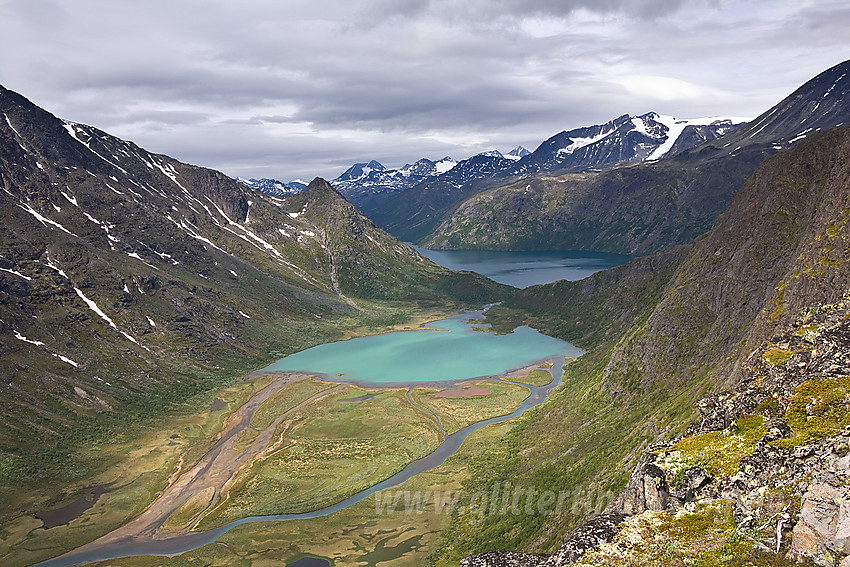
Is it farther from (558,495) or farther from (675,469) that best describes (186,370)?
(675,469)

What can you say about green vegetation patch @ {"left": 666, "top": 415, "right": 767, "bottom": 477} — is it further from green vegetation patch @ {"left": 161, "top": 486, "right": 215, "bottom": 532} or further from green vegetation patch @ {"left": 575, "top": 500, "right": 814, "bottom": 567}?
green vegetation patch @ {"left": 161, "top": 486, "right": 215, "bottom": 532}

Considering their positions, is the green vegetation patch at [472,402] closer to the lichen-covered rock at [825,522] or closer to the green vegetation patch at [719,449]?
the green vegetation patch at [719,449]

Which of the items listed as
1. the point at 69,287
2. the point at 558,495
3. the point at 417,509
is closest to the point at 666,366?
the point at 558,495

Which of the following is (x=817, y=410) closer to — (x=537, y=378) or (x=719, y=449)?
(x=719, y=449)

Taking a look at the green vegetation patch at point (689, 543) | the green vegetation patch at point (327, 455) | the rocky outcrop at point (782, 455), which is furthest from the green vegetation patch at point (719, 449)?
the green vegetation patch at point (327, 455)

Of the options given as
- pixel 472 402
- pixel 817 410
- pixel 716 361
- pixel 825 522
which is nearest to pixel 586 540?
pixel 825 522

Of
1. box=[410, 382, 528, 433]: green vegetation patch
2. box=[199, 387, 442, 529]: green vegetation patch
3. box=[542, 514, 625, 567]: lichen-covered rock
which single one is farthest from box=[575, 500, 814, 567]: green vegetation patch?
box=[410, 382, 528, 433]: green vegetation patch
